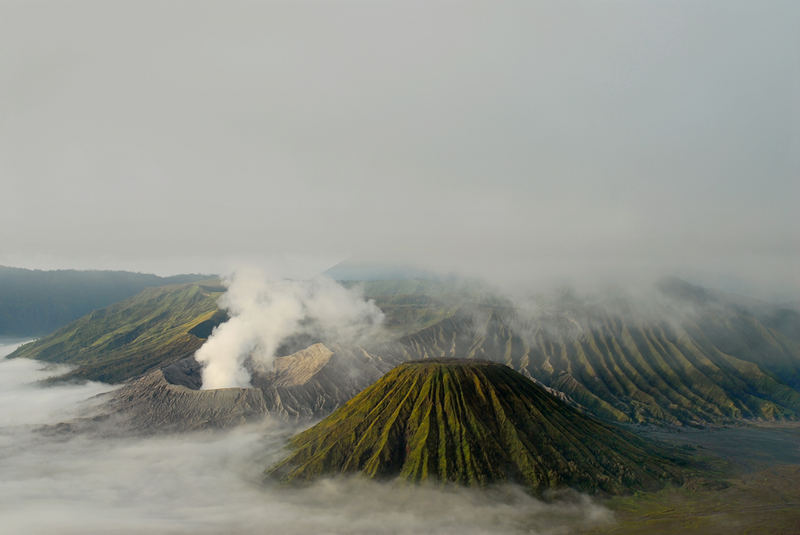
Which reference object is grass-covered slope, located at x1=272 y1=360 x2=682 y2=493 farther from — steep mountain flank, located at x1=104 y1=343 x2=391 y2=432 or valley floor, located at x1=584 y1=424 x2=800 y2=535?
steep mountain flank, located at x1=104 y1=343 x2=391 y2=432

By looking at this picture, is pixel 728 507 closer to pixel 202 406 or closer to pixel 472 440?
pixel 472 440

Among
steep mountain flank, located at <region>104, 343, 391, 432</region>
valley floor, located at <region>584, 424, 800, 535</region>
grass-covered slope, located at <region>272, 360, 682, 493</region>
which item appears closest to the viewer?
valley floor, located at <region>584, 424, 800, 535</region>

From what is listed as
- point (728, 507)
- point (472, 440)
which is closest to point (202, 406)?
point (472, 440)

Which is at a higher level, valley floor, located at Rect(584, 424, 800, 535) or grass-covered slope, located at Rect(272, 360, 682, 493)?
grass-covered slope, located at Rect(272, 360, 682, 493)

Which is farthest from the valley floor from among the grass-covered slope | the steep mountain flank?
the steep mountain flank

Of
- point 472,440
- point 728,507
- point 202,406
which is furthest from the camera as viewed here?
point 202,406

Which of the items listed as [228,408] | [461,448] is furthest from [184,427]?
[461,448]

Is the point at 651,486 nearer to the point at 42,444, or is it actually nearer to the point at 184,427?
the point at 184,427

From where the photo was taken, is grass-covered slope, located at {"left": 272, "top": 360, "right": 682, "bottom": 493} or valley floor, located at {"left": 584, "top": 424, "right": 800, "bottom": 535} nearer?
valley floor, located at {"left": 584, "top": 424, "right": 800, "bottom": 535}
